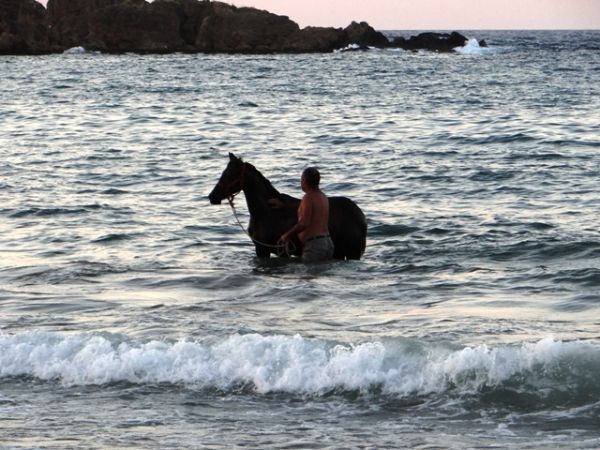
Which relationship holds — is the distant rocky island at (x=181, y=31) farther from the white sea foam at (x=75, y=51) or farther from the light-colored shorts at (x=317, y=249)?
the light-colored shorts at (x=317, y=249)

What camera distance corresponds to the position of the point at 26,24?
118m

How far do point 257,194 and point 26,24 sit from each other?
10717 cm

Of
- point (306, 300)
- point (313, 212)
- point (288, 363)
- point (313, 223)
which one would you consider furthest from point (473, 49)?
point (288, 363)

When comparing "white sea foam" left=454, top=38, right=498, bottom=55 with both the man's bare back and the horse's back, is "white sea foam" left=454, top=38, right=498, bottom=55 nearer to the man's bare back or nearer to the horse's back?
the horse's back

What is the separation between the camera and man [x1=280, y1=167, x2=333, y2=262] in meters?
14.9

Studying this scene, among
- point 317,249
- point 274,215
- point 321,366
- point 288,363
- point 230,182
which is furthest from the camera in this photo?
point 230,182

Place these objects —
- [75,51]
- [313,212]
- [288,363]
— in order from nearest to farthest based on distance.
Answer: [288,363] < [313,212] < [75,51]

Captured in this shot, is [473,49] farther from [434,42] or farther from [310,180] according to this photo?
[310,180]

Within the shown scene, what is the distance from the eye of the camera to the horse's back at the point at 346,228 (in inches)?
609

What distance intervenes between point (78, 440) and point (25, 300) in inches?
210

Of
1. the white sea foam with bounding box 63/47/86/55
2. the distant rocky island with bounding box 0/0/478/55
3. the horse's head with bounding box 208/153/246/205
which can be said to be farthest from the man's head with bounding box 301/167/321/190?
the distant rocky island with bounding box 0/0/478/55

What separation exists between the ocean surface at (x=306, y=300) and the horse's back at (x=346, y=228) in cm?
20

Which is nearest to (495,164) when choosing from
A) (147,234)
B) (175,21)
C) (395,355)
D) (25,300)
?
(147,234)

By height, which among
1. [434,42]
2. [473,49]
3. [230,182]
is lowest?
[473,49]
